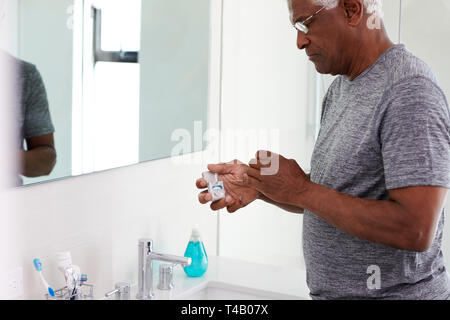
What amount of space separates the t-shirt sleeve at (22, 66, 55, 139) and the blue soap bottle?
1.73 ft

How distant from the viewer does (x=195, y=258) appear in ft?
Result: 5.04

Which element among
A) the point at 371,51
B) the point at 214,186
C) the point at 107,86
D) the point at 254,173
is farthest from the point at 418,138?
the point at 107,86

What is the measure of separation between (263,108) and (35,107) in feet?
2.89

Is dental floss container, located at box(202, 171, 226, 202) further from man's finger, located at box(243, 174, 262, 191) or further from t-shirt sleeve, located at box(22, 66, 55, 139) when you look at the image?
t-shirt sleeve, located at box(22, 66, 55, 139)

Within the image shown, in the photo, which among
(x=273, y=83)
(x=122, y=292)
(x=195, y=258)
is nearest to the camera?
(x=122, y=292)

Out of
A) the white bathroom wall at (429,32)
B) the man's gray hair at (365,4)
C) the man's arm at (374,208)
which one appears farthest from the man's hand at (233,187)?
the white bathroom wall at (429,32)

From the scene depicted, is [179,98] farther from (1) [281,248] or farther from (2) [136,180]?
(1) [281,248]

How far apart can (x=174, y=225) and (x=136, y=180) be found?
0.22m

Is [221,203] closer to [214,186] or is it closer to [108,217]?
[214,186]

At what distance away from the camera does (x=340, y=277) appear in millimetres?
1138

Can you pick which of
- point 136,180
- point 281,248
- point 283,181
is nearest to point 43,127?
point 136,180

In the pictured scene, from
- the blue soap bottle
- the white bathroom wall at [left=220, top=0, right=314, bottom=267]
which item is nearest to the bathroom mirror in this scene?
the white bathroom wall at [left=220, top=0, right=314, bottom=267]

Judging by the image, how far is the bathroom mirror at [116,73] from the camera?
114 centimetres

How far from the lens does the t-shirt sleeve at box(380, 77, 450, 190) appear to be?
960mm
